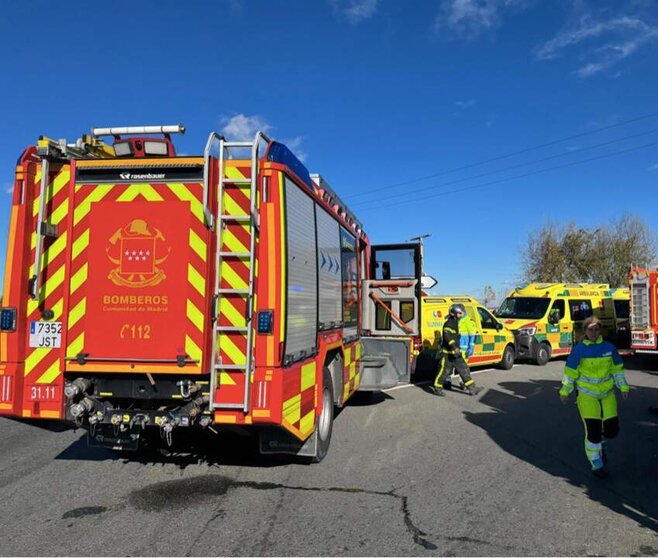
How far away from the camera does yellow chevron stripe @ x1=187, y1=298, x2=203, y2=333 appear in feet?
15.5

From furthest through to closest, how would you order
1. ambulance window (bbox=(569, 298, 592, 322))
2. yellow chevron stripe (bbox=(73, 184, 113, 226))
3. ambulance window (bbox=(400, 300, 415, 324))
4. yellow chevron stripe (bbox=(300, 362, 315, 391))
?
ambulance window (bbox=(569, 298, 592, 322)), ambulance window (bbox=(400, 300, 415, 324)), yellow chevron stripe (bbox=(300, 362, 315, 391)), yellow chevron stripe (bbox=(73, 184, 113, 226))

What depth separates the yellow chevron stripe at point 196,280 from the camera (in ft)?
15.6

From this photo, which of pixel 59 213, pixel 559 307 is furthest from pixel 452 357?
pixel 559 307

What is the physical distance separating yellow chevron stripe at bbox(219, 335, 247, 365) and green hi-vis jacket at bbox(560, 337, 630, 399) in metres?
3.57

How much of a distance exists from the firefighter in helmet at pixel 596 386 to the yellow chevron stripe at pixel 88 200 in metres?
5.04

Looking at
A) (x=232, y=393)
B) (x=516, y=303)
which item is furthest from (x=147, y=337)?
(x=516, y=303)

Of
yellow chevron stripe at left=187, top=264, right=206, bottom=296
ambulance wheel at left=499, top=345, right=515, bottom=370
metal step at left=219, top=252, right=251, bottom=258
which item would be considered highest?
metal step at left=219, top=252, right=251, bottom=258

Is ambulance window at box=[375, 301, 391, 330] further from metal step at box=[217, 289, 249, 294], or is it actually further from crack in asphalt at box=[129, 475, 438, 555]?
metal step at box=[217, 289, 249, 294]

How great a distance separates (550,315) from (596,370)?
38.9 feet

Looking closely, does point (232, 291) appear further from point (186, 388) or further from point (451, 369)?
point (451, 369)

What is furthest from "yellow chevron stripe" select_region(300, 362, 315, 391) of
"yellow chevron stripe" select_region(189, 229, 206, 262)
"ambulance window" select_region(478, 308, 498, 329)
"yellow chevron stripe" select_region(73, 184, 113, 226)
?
"ambulance window" select_region(478, 308, 498, 329)

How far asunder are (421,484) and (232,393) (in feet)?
6.98

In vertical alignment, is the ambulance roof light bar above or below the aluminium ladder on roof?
above

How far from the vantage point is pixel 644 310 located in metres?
14.7
